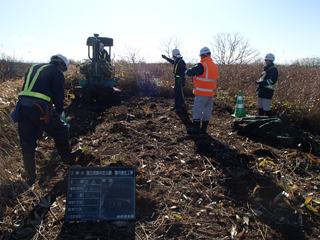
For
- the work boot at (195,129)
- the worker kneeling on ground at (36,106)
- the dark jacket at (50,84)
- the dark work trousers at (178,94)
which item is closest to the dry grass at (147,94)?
the worker kneeling on ground at (36,106)

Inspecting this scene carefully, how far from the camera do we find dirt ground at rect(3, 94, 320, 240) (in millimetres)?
2484

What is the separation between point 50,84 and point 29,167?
1208 mm

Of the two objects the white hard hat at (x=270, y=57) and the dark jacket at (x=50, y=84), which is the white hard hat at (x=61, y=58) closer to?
the dark jacket at (x=50, y=84)

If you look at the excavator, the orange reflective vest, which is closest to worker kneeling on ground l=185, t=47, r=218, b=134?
the orange reflective vest

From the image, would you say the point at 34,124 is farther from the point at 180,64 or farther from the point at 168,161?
the point at 180,64

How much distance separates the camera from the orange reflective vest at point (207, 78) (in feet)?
17.0

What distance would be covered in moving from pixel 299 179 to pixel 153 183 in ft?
7.16

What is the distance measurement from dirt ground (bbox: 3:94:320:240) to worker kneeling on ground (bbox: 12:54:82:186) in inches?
21.6

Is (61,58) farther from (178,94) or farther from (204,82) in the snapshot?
(178,94)

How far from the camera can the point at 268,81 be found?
237 inches

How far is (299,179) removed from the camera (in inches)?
137

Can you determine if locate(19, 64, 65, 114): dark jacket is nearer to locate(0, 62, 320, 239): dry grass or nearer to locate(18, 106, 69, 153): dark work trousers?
locate(18, 106, 69, 153): dark work trousers

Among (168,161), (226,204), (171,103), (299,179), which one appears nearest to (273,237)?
(226,204)

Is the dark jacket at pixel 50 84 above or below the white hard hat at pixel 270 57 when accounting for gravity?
below
